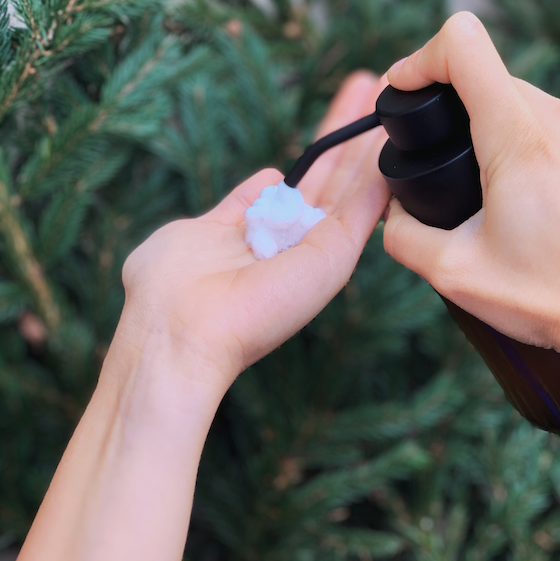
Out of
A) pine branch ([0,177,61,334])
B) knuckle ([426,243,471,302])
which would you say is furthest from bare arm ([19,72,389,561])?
pine branch ([0,177,61,334])

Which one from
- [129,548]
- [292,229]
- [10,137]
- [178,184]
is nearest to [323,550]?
[129,548]

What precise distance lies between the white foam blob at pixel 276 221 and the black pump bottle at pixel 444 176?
0.08 feet

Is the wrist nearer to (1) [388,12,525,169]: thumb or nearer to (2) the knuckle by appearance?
(2) the knuckle

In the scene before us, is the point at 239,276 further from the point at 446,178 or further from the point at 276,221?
the point at 446,178

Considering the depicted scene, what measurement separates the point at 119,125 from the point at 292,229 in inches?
13.1

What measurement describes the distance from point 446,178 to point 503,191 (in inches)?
2.3

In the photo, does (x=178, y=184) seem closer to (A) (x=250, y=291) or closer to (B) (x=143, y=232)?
(B) (x=143, y=232)

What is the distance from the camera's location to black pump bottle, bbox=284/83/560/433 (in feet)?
1.55

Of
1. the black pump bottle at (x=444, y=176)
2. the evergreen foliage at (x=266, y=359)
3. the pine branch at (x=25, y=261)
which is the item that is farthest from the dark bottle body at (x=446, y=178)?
the pine branch at (x=25, y=261)

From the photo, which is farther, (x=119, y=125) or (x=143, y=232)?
(x=143, y=232)

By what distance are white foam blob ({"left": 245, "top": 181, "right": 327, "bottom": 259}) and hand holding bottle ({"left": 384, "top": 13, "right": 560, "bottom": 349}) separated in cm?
18

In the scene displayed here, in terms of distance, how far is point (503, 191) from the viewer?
1.44 feet

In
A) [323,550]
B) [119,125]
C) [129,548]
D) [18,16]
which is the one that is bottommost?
[323,550]

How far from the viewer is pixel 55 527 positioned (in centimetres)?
47
